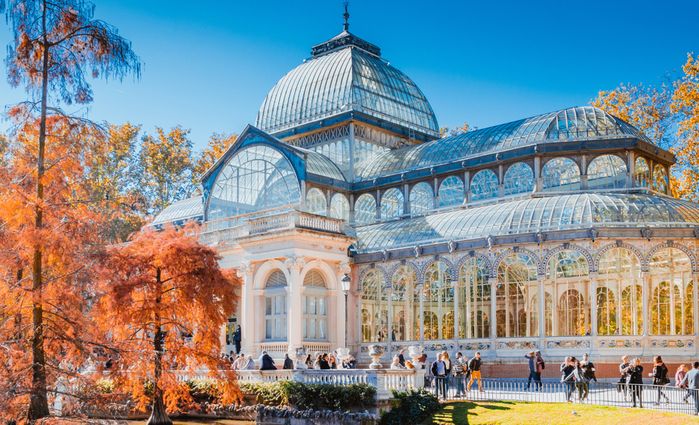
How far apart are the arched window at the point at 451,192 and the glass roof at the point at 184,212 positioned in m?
13.5

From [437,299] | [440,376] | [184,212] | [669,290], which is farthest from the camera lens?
[184,212]

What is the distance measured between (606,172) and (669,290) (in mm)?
6535

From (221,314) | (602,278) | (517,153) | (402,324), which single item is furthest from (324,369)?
(517,153)

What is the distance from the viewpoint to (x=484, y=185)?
38719 mm

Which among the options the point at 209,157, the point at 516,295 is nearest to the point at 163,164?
the point at 209,157

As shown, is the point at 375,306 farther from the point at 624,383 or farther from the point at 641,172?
the point at 624,383

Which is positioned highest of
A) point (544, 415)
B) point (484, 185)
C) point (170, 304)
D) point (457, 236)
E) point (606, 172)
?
point (606, 172)

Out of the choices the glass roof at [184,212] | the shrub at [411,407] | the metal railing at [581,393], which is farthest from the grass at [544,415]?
the glass roof at [184,212]

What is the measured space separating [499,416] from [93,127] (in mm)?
13198

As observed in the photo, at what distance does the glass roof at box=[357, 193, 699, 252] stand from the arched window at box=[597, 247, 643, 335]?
58.8 inches

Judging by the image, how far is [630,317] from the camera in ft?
105

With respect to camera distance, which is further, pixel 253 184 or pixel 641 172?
pixel 253 184

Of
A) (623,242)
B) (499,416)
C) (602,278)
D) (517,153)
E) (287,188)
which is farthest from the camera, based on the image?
(287,188)

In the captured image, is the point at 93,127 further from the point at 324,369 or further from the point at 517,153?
the point at 517,153
